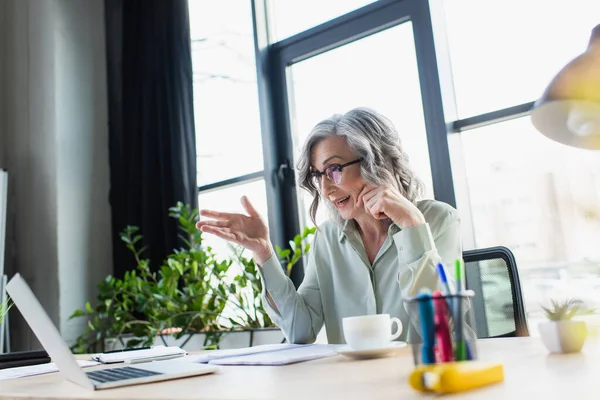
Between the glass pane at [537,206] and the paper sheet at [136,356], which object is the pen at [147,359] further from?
the glass pane at [537,206]

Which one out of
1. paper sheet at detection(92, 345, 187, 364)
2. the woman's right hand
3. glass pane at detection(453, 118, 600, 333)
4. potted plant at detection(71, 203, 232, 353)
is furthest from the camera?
potted plant at detection(71, 203, 232, 353)

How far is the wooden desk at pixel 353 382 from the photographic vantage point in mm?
640

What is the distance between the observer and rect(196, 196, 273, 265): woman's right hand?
170 cm

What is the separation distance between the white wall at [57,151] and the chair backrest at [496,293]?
245 cm

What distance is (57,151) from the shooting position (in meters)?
3.42

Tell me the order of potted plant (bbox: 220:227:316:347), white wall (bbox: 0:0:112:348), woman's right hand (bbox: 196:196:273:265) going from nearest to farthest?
woman's right hand (bbox: 196:196:273:265), potted plant (bbox: 220:227:316:347), white wall (bbox: 0:0:112:348)

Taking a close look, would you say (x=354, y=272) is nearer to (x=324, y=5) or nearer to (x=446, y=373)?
(x=446, y=373)

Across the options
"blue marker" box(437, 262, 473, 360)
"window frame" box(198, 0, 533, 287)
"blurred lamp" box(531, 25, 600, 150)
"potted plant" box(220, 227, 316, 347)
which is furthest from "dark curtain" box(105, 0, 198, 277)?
"blue marker" box(437, 262, 473, 360)

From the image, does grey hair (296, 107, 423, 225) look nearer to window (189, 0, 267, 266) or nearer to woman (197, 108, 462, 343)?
woman (197, 108, 462, 343)

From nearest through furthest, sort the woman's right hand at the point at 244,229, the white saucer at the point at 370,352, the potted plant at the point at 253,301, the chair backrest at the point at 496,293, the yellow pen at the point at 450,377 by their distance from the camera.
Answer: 1. the yellow pen at the point at 450,377
2. the white saucer at the point at 370,352
3. the chair backrest at the point at 496,293
4. the woman's right hand at the point at 244,229
5. the potted plant at the point at 253,301

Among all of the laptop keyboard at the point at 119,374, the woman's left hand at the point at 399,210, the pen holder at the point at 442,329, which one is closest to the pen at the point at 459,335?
the pen holder at the point at 442,329

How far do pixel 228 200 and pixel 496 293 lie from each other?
1.97 m

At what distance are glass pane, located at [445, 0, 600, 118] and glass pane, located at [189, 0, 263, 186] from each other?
44.2 inches

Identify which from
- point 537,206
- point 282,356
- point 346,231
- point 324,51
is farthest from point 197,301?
point 282,356
